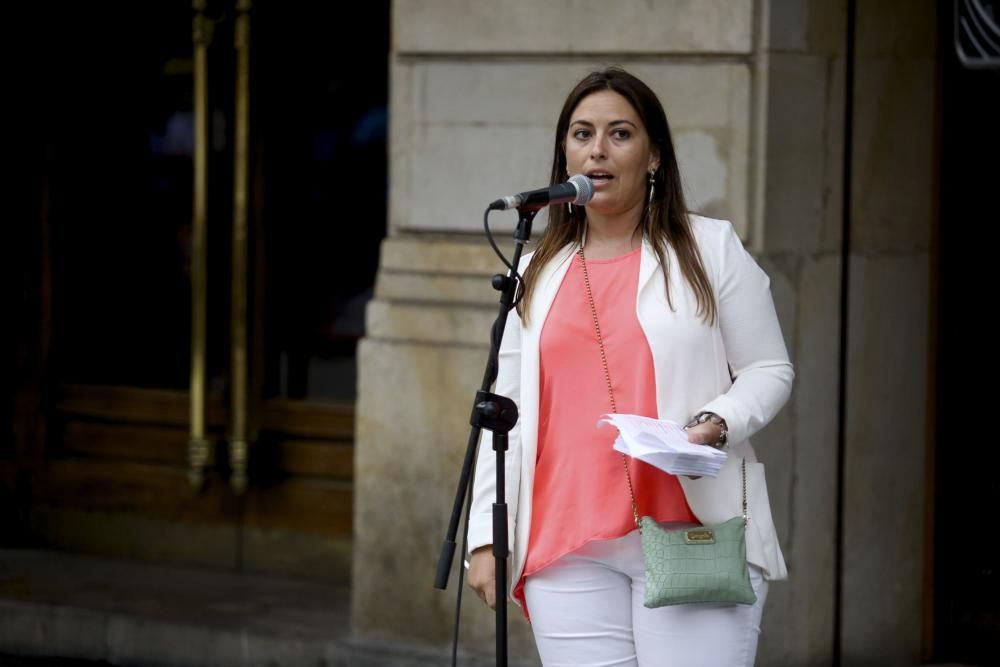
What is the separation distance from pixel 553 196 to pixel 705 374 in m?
0.52

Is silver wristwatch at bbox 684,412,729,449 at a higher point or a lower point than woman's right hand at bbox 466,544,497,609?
higher

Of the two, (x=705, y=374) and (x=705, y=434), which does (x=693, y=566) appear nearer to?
(x=705, y=434)

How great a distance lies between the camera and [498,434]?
13.1 ft

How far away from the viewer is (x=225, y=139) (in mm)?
8484

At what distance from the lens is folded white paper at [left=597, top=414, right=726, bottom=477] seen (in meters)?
3.70

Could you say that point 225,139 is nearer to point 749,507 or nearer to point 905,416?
point 905,416

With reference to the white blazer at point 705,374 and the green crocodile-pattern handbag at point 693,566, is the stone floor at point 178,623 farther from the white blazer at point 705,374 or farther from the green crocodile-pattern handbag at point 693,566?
the green crocodile-pattern handbag at point 693,566

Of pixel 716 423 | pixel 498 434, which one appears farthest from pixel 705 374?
pixel 498 434

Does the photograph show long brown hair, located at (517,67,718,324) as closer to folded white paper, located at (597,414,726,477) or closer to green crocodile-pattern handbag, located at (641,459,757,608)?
folded white paper, located at (597,414,726,477)

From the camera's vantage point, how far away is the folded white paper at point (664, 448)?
3.70m

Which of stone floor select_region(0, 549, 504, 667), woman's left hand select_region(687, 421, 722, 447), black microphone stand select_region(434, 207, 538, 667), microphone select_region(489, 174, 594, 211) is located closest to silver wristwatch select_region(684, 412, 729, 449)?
woman's left hand select_region(687, 421, 722, 447)

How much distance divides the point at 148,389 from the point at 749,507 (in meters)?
5.45

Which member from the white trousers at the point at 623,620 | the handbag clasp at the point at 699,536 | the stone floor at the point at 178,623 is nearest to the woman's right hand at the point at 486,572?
the white trousers at the point at 623,620

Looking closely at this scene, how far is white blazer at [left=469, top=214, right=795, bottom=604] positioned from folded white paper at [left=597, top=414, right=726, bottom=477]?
13 cm
